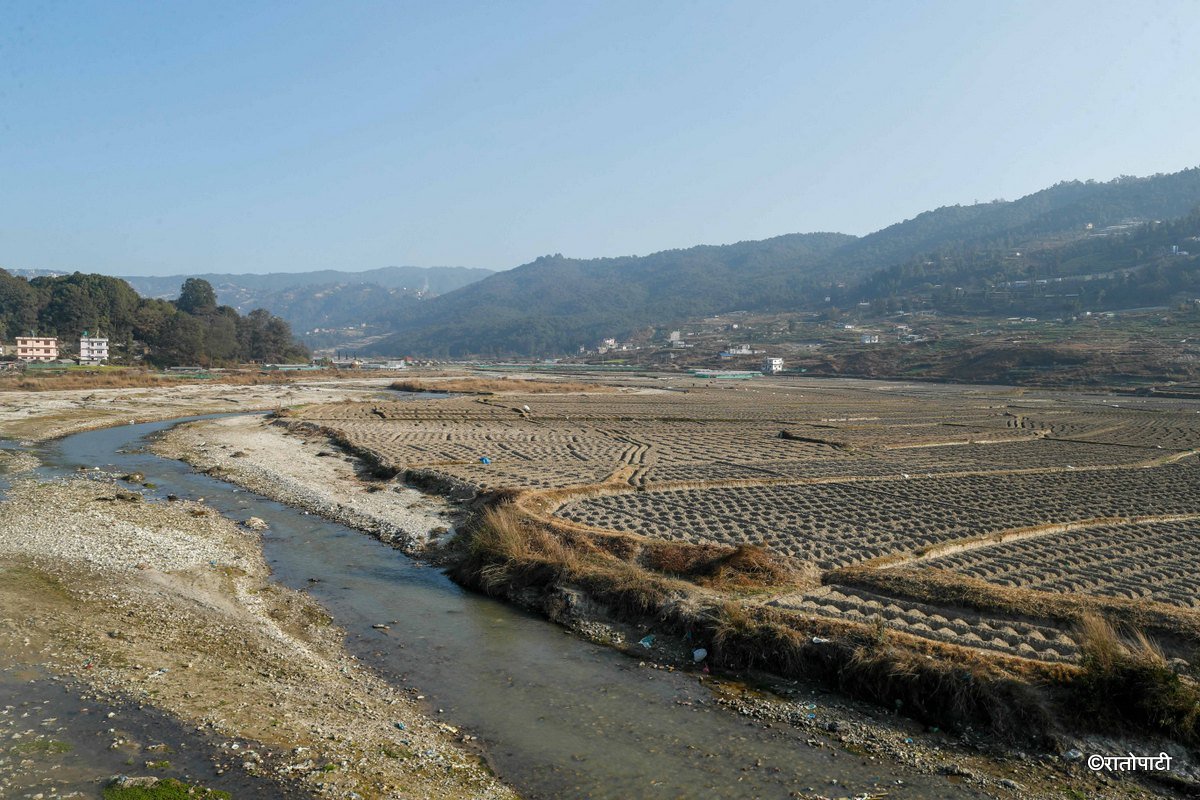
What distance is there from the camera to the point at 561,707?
9.50 meters

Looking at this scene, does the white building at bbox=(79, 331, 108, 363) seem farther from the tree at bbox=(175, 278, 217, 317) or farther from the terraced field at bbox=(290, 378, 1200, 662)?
the terraced field at bbox=(290, 378, 1200, 662)

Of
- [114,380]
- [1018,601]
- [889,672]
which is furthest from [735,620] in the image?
[114,380]

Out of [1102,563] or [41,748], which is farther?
[1102,563]

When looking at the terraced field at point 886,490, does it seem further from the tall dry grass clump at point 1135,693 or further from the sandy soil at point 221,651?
the sandy soil at point 221,651

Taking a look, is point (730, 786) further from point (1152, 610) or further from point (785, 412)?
point (785, 412)

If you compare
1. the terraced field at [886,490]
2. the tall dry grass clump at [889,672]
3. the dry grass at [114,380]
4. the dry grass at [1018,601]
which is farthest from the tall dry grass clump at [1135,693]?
the dry grass at [114,380]

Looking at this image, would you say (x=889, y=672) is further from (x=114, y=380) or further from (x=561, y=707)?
(x=114, y=380)

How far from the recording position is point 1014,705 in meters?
9.01

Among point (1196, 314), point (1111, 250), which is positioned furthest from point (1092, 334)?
point (1111, 250)

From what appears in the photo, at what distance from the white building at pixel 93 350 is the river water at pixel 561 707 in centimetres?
9456

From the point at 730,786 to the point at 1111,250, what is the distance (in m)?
240

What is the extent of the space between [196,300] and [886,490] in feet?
444

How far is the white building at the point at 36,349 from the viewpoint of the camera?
297 ft

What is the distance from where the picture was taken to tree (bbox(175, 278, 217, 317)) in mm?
128125
